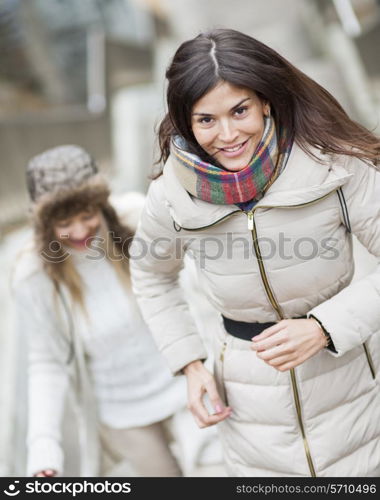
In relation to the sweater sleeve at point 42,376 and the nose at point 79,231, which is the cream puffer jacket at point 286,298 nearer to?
the nose at point 79,231

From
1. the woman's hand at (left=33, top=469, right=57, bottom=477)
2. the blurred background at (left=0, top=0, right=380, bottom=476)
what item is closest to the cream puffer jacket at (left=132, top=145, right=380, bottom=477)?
the woman's hand at (left=33, top=469, right=57, bottom=477)

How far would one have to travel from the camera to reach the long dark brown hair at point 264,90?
1932mm

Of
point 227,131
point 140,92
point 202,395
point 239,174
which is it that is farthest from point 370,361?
point 140,92

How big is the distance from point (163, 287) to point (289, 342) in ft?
2.12

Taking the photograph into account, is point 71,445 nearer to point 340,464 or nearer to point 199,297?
point 199,297

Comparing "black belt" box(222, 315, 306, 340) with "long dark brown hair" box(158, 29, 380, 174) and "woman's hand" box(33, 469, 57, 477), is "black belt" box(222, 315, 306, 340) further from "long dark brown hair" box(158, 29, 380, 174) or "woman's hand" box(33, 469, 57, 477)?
"woman's hand" box(33, 469, 57, 477)

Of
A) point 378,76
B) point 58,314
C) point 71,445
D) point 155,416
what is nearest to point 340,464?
point 155,416

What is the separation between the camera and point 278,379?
7.62 feet

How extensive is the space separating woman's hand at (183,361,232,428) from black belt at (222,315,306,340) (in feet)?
0.54

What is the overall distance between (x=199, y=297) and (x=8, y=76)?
22.4 metres

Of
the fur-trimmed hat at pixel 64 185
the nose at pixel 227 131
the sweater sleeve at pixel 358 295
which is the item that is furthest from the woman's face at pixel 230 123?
the fur-trimmed hat at pixel 64 185

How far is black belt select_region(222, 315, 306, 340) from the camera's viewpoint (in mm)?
2301

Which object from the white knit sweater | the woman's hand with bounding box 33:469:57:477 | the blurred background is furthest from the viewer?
the blurred background
